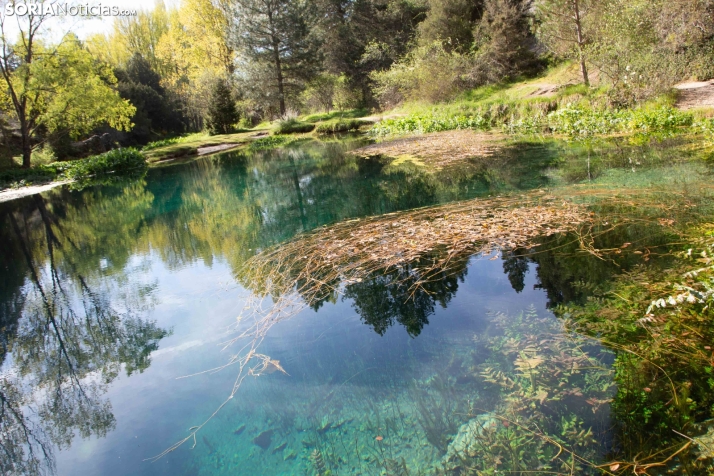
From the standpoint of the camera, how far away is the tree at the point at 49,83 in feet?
66.8

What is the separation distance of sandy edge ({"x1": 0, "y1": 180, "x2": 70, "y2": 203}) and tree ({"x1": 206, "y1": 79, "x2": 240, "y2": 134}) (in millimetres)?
14916

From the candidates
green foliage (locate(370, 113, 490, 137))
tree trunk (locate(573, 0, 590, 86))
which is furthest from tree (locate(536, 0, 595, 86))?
green foliage (locate(370, 113, 490, 137))

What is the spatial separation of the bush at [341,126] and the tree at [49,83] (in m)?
12.9

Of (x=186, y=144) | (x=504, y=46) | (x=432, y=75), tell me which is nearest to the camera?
(x=504, y=46)

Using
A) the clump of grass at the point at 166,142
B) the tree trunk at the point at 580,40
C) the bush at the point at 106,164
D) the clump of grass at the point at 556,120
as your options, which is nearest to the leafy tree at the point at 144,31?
the clump of grass at the point at 166,142

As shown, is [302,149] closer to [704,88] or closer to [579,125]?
[579,125]

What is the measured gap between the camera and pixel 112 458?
2994mm

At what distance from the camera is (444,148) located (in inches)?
579

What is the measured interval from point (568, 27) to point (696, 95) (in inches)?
295

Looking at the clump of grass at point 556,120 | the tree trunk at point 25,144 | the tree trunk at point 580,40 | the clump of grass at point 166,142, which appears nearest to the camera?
the clump of grass at point 556,120

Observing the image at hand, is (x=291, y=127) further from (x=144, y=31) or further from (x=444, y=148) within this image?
(x=144, y=31)

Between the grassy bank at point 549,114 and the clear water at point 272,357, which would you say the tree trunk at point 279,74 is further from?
the clear water at point 272,357

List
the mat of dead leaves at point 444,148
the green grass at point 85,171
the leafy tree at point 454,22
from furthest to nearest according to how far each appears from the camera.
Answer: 1. the leafy tree at point 454,22
2. the green grass at point 85,171
3. the mat of dead leaves at point 444,148

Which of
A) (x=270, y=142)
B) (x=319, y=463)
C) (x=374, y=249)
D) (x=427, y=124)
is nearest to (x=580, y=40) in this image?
(x=427, y=124)
